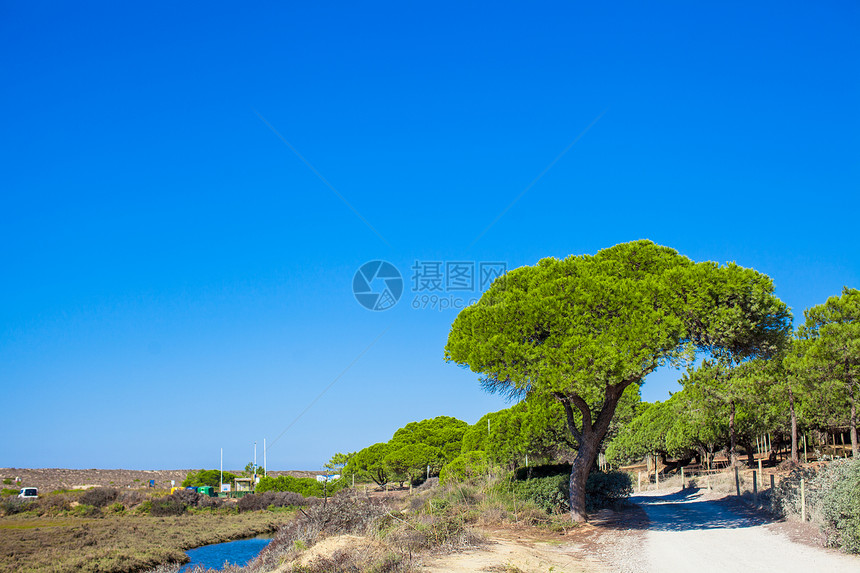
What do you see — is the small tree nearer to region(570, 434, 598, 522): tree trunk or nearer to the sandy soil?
the sandy soil

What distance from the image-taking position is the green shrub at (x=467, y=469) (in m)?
20.1

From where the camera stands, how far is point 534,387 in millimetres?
13469

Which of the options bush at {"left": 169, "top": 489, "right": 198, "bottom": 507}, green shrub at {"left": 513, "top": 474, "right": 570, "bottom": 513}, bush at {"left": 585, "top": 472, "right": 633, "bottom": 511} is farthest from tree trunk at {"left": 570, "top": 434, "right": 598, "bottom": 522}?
bush at {"left": 169, "top": 489, "right": 198, "bottom": 507}

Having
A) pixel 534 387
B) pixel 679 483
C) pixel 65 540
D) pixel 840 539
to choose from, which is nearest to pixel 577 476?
pixel 534 387

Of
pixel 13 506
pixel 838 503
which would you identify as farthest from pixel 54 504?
pixel 838 503

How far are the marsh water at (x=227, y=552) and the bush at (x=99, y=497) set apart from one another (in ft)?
61.1

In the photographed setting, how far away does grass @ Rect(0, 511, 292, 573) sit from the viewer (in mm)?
24922

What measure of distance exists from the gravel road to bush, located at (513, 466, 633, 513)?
6.27ft

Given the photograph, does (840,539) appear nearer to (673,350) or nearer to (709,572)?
(709,572)

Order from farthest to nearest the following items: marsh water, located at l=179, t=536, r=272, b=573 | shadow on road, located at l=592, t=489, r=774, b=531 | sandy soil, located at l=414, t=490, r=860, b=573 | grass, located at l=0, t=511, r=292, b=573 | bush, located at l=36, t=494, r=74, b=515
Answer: bush, located at l=36, t=494, r=74, b=515
marsh water, located at l=179, t=536, r=272, b=573
grass, located at l=0, t=511, r=292, b=573
shadow on road, located at l=592, t=489, r=774, b=531
sandy soil, located at l=414, t=490, r=860, b=573

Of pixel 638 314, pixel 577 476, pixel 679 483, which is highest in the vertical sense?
pixel 638 314

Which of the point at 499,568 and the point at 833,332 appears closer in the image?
the point at 499,568

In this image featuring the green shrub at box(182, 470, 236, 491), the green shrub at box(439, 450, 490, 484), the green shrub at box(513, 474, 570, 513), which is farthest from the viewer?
the green shrub at box(182, 470, 236, 491)

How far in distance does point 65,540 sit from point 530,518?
2800 centimetres
